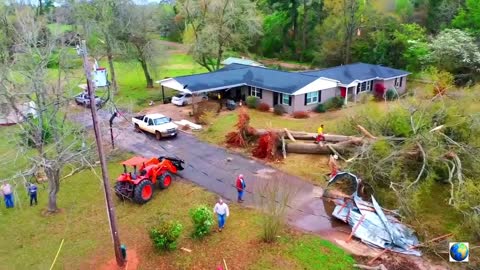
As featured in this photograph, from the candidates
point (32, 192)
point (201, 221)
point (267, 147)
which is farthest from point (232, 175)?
point (32, 192)

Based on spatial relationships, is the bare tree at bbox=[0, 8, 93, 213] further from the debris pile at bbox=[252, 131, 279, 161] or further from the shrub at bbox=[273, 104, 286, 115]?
the shrub at bbox=[273, 104, 286, 115]

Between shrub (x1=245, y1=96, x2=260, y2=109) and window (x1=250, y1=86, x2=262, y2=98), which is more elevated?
window (x1=250, y1=86, x2=262, y2=98)

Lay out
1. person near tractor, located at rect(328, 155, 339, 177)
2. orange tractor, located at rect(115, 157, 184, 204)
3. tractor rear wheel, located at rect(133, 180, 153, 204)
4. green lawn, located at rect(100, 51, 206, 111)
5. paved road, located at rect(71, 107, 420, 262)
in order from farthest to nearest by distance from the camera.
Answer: green lawn, located at rect(100, 51, 206, 111), person near tractor, located at rect(328, 155, 339, 177), orange tractor, located at rect(115, 157, 184, 204), tractor rear wheel, located at rect(133, 180, 153, 204), paved road, located at rect(71, 107, 420, 262)

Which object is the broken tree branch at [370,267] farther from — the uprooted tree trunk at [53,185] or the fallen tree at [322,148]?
the uprooted tree trunk at [53,185]

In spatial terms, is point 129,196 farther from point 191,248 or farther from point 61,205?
point 191,248

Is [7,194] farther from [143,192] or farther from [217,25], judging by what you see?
[217,25]

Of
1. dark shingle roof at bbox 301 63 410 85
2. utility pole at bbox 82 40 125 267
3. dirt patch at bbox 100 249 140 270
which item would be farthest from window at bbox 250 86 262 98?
utility pole at bbox 82 40 125 267
